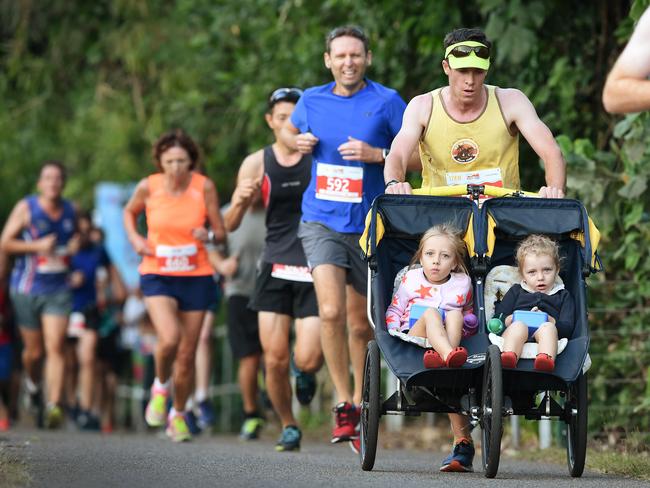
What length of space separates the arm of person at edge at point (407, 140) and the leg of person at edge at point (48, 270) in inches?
293

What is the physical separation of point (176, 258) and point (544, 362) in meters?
5.29

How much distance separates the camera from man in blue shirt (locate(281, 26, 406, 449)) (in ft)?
34.3

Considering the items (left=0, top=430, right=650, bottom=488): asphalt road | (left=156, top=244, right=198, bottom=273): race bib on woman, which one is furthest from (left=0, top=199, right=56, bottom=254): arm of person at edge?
(left=0, top=430, right=650, bottom=488): asphalt road

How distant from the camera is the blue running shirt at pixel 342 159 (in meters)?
10.6

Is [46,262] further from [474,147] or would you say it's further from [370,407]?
[370,407]

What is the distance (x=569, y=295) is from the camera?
853 cm

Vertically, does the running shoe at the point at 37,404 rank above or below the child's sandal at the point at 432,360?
below

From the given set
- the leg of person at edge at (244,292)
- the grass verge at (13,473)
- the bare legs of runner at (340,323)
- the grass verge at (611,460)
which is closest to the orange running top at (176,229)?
the leg of person at edge at (244,292)

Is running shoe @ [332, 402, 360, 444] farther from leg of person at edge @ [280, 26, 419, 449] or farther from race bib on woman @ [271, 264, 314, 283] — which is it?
race bib on woman @ [271, 264, 314, 283]

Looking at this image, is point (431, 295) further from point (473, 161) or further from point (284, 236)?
point (284, 236)

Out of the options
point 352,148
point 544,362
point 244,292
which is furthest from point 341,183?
point 244,292

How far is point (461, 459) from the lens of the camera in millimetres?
9086

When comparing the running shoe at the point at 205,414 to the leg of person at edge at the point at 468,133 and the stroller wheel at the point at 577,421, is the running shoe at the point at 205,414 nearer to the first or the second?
the leg of person at edge at the point at 468,133

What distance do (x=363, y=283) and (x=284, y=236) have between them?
4.88 ft
